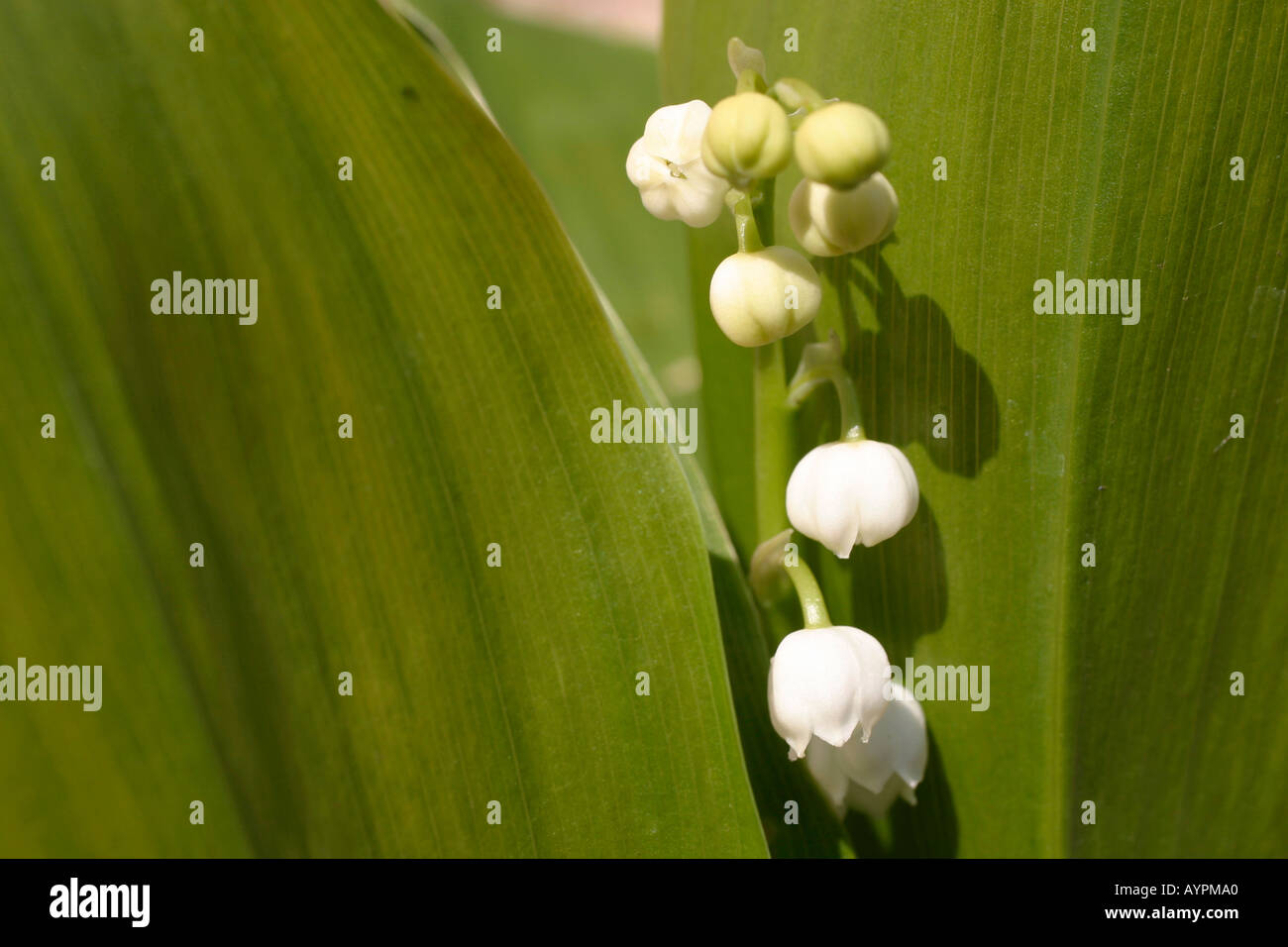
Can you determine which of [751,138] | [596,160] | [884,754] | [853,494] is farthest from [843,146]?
[596,160]

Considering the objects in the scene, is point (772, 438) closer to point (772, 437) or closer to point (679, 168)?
point (772, 437)

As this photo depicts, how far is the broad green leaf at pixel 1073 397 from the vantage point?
1.49 ft

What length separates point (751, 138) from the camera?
0.36 m

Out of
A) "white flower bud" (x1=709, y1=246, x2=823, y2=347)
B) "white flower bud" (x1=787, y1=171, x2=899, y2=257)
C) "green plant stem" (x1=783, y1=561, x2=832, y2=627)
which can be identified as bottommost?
"green plant stem" (x1=783, y1=561, x2=832, y2=627)

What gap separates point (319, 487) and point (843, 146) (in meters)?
0.30

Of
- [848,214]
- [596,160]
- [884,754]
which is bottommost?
[884,754]

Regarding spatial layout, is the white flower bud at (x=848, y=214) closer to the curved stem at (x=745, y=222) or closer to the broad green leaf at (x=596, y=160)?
the curved stem at (x=745, y=222)

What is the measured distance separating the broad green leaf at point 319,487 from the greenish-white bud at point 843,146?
0.13m

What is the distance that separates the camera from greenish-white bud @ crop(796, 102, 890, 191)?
343 mm

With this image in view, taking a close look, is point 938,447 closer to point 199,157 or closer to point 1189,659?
point 1189,659

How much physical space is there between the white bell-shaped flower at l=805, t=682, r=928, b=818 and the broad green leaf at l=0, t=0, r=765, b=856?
46 mm

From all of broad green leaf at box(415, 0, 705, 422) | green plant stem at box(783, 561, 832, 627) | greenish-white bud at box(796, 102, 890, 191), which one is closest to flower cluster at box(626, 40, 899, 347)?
greenish-white bud at box(796, 102, 890, 191)

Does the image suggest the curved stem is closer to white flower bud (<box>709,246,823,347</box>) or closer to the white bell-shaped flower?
white flower bud (<box>709,246,823,347</box>)
